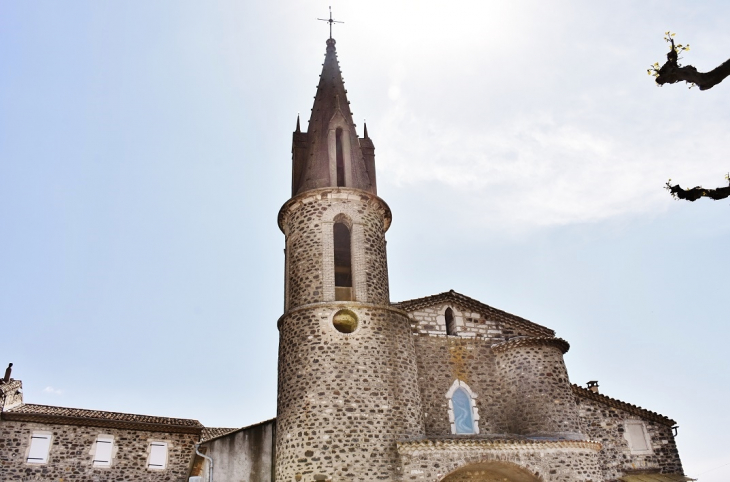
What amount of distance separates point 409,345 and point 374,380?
2.03 meters

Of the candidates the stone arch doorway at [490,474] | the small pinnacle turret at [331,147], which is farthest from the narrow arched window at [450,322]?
the small pinnacle turret at [331,147]

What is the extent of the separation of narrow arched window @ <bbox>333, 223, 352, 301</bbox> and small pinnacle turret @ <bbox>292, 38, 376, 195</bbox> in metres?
1.68

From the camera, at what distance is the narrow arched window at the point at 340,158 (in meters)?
20.8

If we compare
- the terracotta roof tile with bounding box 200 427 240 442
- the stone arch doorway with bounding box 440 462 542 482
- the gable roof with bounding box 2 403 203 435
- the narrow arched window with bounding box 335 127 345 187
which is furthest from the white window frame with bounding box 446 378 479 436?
the terracotta roof tile with bounding box 200 427 240 442

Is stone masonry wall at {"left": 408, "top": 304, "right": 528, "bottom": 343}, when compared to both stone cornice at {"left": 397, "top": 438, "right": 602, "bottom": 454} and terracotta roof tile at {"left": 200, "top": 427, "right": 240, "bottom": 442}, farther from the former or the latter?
terracotta roof tile at {"left": 200, "top": 427, "right": 240, "bottom": 442}

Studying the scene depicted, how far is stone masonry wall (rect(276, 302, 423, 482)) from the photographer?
52.7 ft

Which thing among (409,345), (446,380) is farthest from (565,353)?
(409,345)

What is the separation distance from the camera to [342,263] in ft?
66.6

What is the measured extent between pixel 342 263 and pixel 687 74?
1408 centimetres

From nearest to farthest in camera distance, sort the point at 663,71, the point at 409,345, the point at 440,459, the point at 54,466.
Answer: the point at 663,71 < the point at 440,459 < the point at 409,345 < the point at 54,466

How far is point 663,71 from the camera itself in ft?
24.5

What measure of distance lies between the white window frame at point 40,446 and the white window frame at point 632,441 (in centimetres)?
2122

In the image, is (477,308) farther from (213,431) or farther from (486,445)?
(213,431)

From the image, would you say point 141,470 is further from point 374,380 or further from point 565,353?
point 565,353
